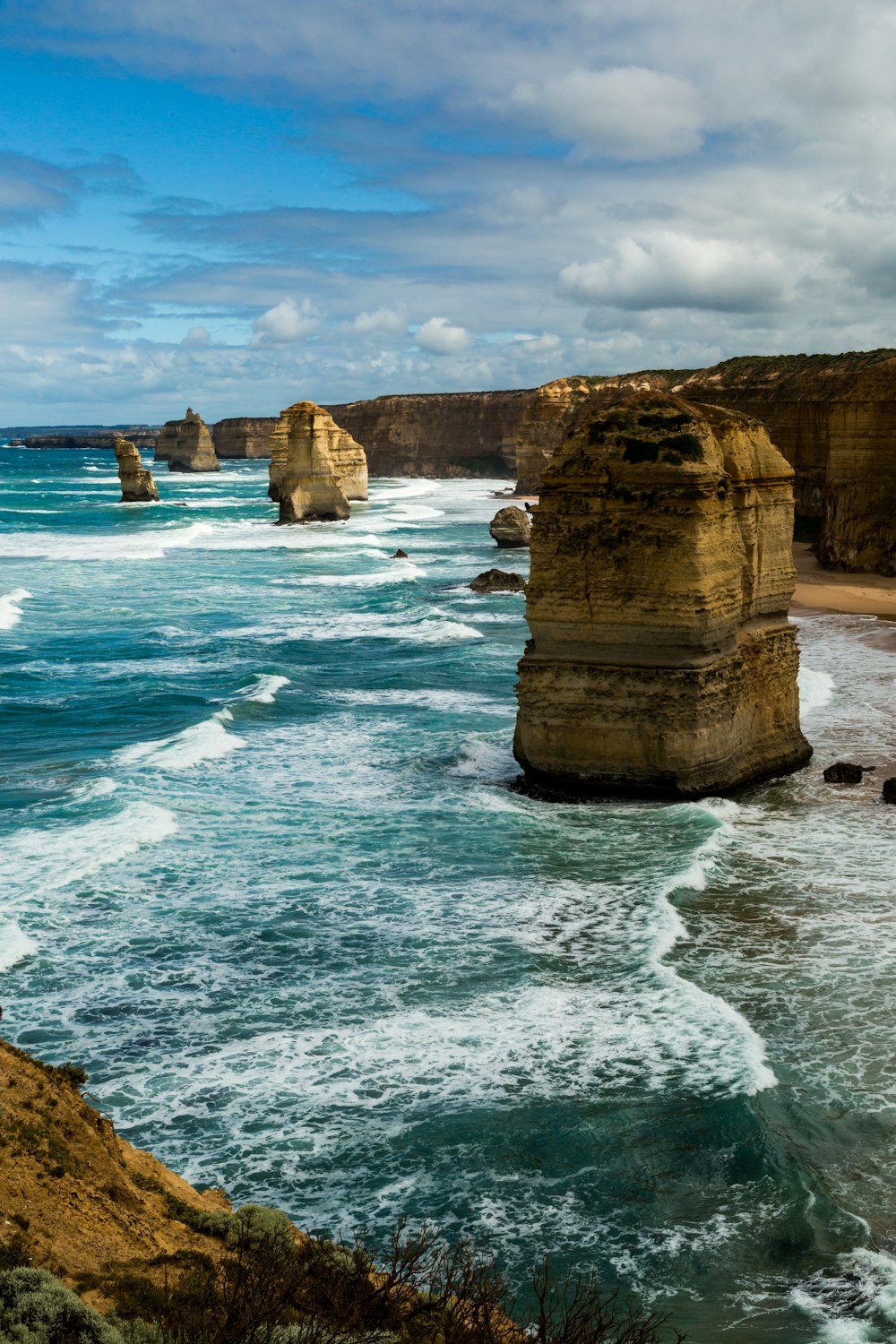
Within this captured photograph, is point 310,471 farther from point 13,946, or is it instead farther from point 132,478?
point 13,946

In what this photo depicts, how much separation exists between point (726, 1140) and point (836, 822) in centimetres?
868

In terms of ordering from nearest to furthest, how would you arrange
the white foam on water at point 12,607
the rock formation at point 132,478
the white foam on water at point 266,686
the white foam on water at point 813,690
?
the white foam on water at point 813,690 → the white foam on water at point 266,686 → the white foam on water at point 12,607 → the rock formation at point 132,478

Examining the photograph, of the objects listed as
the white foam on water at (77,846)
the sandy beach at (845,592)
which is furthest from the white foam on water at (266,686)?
the sandy beach at (845,592)

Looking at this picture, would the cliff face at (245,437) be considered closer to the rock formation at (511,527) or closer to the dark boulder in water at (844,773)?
the rock formation at (511,527)

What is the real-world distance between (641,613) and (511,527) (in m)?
39.9

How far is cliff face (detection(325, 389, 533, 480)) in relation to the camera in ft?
485

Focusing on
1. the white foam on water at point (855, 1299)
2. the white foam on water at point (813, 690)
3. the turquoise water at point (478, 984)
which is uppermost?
the white foam on water at point (813, 690)

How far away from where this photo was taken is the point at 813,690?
87.6ft

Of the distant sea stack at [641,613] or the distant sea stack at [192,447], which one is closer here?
the distant sea stack at [641,613]

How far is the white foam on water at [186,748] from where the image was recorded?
880 inches

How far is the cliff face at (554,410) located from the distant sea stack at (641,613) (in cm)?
7560

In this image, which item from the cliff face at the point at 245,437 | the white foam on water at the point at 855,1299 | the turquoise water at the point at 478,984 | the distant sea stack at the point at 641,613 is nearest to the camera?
the white foam on water at the point at 855,1299

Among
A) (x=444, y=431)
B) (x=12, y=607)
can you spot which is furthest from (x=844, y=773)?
(x=444, y=431)

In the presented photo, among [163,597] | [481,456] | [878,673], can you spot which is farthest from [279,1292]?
[481,456]
